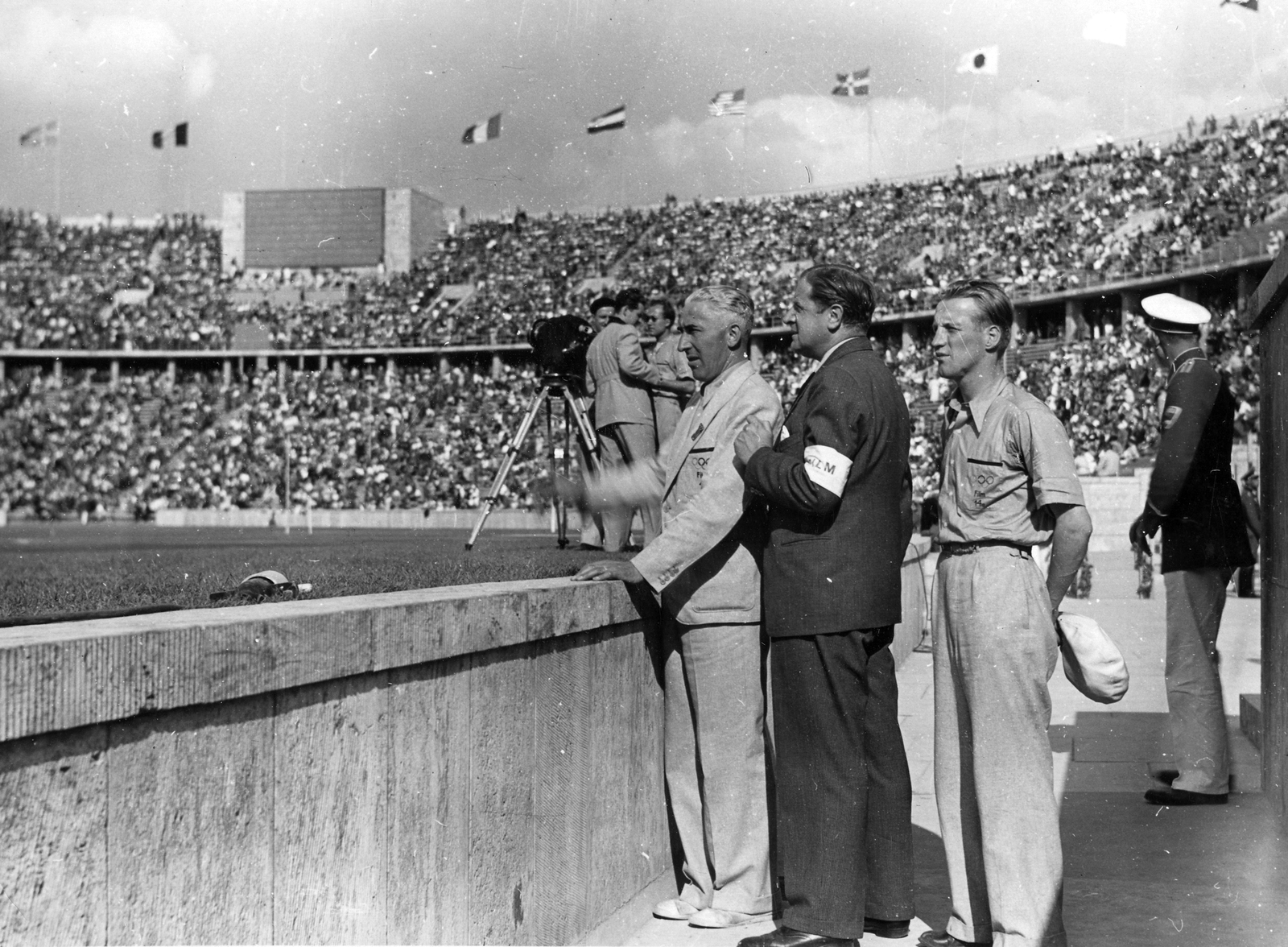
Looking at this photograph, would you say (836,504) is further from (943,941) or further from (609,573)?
(943,941)

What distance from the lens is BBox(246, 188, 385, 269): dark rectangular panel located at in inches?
2114

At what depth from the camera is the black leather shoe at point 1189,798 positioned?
5.32 meters

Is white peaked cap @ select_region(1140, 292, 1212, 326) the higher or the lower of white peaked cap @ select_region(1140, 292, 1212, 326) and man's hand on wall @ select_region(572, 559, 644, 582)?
the higher

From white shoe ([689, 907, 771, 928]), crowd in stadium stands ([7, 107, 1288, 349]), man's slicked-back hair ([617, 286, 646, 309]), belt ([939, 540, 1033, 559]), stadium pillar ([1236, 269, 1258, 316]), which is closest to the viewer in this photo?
belt ([939, 540, 1033, 559])

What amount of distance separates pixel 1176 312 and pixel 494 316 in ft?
121

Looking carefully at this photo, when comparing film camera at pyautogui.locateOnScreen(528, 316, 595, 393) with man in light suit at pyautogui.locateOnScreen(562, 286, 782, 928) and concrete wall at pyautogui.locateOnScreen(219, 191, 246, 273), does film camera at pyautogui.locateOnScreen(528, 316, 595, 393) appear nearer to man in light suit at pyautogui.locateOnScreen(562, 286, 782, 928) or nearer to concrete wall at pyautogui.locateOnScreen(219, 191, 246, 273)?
man in light suit at pyautogui.locateOnScreen(562, 286, 782, 928)

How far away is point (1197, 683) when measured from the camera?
523 cm

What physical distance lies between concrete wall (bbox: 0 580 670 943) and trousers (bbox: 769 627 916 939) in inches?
24.2

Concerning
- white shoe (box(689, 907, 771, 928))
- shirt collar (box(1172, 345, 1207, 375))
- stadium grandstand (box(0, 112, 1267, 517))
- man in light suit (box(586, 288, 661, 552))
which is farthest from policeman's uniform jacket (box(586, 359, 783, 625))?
stadium grandstand (box(0, 112, 1267, 517))

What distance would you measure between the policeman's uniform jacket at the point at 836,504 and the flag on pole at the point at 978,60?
88.9ft

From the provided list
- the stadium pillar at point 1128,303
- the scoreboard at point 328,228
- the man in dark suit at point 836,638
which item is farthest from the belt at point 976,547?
the scoreboard at point 328,228

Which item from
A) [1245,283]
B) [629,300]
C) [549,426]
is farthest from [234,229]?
[629,300]

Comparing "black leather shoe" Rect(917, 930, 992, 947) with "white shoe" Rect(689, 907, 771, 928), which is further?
"white shoe" Rect(689, 907, 771, 928)

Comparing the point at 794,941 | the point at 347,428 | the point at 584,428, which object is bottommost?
the point at 794,941
